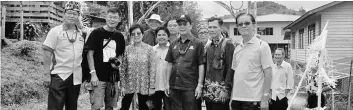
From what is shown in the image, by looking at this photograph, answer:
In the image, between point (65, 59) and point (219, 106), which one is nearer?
point (219, 106)

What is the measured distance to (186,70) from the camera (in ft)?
14.0

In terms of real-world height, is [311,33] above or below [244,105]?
above

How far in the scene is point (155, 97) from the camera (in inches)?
196

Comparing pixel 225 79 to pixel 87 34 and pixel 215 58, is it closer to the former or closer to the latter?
pixel 215 58

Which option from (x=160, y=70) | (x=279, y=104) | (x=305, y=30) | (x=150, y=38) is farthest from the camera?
(x=305, y=30)

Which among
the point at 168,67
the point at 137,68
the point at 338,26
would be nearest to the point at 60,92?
the point at 137,68

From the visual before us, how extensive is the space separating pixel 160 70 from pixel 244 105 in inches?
66.0

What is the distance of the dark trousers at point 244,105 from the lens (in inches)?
141

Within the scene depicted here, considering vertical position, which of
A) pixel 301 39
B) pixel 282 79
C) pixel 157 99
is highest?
pixel 301 39

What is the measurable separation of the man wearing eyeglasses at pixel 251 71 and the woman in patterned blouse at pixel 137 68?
1580 mm

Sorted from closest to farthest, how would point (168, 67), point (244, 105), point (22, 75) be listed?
point (244, 105)
point (168, 67)
point (22, 75)

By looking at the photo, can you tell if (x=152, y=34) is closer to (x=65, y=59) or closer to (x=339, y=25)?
(x=65, y=59)

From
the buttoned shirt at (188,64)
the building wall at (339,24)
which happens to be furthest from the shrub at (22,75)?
the building wall at (339,24)

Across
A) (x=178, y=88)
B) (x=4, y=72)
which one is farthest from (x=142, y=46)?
(x=4, y=72)
